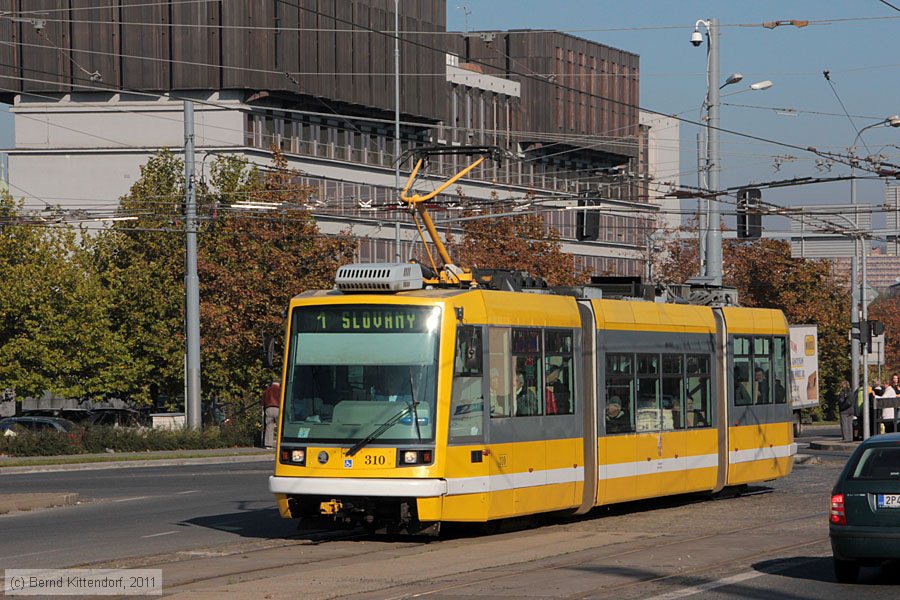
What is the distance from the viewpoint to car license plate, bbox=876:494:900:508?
12.6 metres

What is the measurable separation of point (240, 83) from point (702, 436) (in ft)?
166

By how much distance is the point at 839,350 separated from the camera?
7075cm

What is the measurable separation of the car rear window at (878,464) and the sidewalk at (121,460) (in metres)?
24.3

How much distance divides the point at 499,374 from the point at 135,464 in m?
20.6

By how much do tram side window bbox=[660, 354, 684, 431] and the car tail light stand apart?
784cm

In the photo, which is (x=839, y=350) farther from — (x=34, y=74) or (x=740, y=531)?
(x=740, y=531)

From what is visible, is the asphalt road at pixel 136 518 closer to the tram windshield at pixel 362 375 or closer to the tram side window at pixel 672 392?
the tram windshield at pixel 362 375

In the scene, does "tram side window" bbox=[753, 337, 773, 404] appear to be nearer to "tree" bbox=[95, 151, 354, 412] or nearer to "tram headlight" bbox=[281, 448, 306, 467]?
"tram headlight" bbox=[281, 448, 306, 467]

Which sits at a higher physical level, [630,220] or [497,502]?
[630,220]

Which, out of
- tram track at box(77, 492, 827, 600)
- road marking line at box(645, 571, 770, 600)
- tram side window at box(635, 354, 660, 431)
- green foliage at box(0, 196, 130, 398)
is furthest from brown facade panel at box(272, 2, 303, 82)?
road marking line at box(645, 571, 770, 600)

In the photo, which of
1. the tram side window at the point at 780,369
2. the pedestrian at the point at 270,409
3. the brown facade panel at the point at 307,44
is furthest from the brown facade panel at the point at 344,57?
the tram side window at the point at 780,369

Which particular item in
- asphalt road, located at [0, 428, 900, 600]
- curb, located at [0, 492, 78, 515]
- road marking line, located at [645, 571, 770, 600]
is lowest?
curb, located at [0, 492, 78, 515]

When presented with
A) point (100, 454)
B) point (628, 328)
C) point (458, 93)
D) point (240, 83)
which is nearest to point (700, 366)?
point (628, 328)

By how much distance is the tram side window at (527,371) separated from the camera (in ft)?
58.0
